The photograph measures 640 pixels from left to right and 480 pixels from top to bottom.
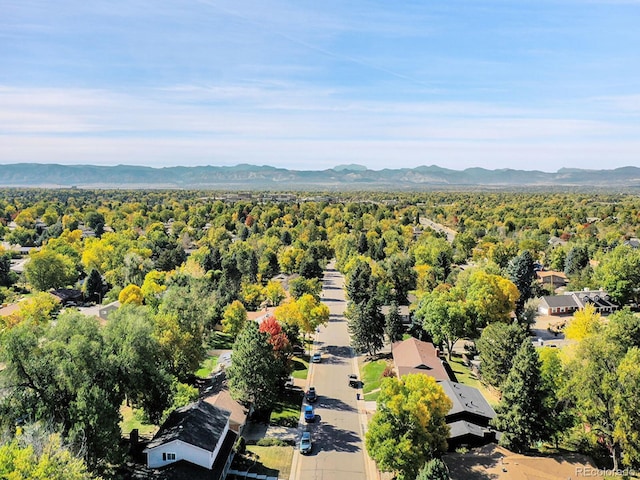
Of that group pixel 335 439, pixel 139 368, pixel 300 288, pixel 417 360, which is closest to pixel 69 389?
pixel 139 368

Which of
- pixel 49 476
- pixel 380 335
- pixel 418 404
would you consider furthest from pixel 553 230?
pixel 49 476

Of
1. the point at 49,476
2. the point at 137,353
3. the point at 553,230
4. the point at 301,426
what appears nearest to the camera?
the point at 49,476

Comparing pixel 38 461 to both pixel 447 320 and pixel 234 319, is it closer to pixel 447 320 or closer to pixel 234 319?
pixel 234 319

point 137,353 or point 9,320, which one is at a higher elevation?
point 137,353

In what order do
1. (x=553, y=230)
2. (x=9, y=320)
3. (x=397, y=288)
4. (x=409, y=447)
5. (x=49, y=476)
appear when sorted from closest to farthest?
(x=49, y=476) < (x=409, y=447) < (x=9, y=320) < (x=397, y=288) < (x=553, y=230)

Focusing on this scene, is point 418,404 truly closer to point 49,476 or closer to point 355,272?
point 49,476

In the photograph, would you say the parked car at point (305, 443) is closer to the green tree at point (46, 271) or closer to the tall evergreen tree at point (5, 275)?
the green tree at point (46, 271)

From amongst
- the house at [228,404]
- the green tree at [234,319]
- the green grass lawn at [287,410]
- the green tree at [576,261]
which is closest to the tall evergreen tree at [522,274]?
the green tree at [576,261]
